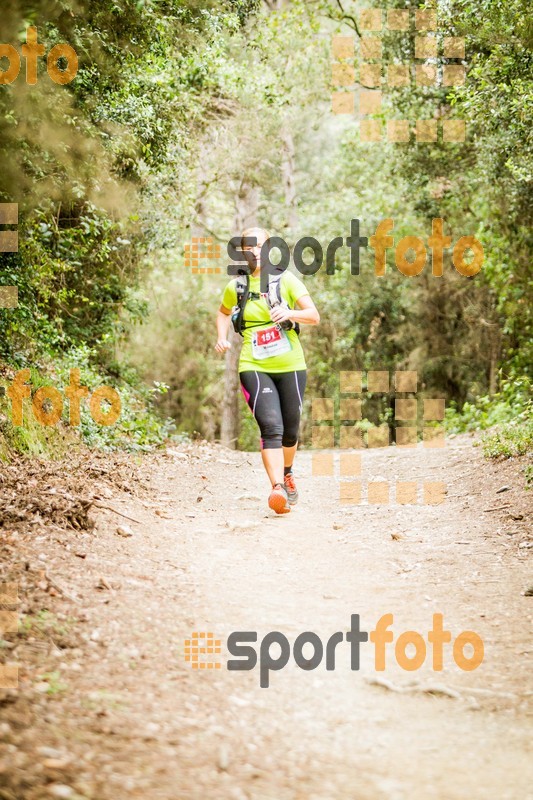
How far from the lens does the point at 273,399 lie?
7.08m

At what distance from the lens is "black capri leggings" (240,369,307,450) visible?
703cm

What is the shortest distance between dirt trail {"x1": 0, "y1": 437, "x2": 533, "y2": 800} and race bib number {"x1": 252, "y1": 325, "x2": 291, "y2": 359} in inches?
60.9

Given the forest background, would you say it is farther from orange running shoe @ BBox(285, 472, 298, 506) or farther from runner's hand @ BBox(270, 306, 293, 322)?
runner's hand @ BBox(270, 306, 293, 322)

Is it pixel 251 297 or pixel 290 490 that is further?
pixel 290 490

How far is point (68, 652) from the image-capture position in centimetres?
359

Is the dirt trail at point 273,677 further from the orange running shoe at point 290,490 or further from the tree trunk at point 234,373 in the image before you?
the tree trunk at point 234,373

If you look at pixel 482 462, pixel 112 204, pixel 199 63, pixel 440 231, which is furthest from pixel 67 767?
pixel 440 231

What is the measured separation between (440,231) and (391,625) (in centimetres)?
1614

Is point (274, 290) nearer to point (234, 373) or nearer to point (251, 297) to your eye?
point (251, 297)

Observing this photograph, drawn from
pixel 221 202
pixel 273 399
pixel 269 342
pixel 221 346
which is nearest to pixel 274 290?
pixel 269 342

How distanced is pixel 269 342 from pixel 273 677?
12.5 feet

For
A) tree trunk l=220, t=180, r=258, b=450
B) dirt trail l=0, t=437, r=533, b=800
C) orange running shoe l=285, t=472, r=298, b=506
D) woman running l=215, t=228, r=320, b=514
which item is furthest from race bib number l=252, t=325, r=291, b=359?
tree trunk l=220, t=180, r=258, b=450

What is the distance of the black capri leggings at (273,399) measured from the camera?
7031mm

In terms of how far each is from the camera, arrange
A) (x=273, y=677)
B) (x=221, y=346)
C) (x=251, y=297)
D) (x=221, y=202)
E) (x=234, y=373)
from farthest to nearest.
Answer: (x=221, y=202)
(x=234, y=373)
(x=251, y=297)
(x=221, y=346)
(x=273, y=677)
